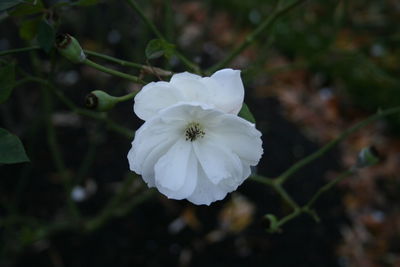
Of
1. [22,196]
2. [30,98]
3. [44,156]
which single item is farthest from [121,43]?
[22,196]

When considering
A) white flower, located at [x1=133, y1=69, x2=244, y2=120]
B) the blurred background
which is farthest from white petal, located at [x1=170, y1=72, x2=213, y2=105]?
the blurred background

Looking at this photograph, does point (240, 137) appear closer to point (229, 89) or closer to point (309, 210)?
point (229, 89)

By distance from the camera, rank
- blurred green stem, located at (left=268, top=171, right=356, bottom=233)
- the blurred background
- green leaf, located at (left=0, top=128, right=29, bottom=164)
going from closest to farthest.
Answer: green leaf, located at (left=0, top=128, right=29, bottom=164)
blurred green stem, located at (left=268, top=171, right=356, bottom=233)
the blurred background

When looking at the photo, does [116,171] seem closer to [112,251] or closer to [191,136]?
[112,251]

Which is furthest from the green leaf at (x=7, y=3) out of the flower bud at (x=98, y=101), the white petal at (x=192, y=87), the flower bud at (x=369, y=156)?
the flower bud at (x=369, y=156)

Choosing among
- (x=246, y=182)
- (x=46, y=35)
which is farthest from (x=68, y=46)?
(x=246, y=182)

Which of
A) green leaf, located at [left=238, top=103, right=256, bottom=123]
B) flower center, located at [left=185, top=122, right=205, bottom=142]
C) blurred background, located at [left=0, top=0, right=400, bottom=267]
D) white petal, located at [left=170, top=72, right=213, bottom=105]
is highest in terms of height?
blurred background, located at [left=0, top=0, right=400, bottom=267]

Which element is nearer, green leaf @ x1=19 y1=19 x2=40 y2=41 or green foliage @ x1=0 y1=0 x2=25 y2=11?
green foliage @ x1=0 y1=0 x2=25 y2=11

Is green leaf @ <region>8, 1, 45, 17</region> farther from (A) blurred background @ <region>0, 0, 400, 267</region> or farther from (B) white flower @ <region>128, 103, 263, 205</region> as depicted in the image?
(A) blurred background @ <region>0, 0, 400, 267</region>
